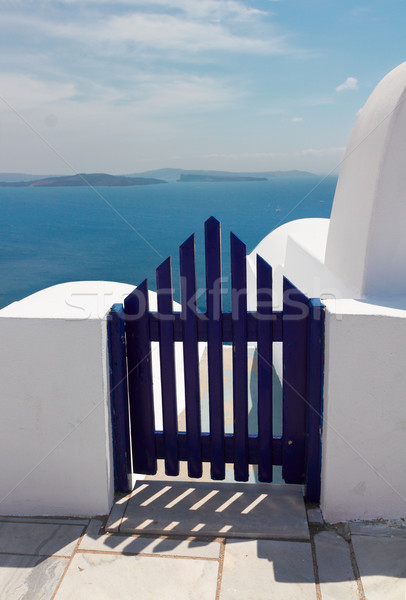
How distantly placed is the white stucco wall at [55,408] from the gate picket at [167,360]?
37 cm

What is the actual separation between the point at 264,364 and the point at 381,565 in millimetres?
1302

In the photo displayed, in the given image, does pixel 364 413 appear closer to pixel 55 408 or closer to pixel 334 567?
pixel 334 567

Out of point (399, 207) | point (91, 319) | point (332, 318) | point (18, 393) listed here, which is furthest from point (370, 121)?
point (18, 393)

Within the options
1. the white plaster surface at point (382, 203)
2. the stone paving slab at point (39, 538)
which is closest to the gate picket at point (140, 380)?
the stone paving slab at point (39, 538)

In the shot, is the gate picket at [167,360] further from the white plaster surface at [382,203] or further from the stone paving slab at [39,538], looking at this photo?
the white plaster surface at [382,203]

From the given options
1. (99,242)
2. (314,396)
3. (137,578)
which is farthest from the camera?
(99,242)

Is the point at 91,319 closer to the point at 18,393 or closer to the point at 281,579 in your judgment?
the point at 18,393

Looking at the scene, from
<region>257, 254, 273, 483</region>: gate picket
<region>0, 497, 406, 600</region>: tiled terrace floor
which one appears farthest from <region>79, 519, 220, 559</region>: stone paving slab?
<region>257, 254, 273, 483</region>: gate picket

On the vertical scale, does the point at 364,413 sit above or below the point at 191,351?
below

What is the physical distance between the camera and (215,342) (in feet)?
11.3

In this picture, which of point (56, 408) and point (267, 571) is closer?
point (267, 571)

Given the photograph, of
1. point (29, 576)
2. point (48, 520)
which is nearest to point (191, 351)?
point (48, 520)

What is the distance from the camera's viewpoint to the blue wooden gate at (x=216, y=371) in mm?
3305

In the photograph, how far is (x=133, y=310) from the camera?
3432mm
